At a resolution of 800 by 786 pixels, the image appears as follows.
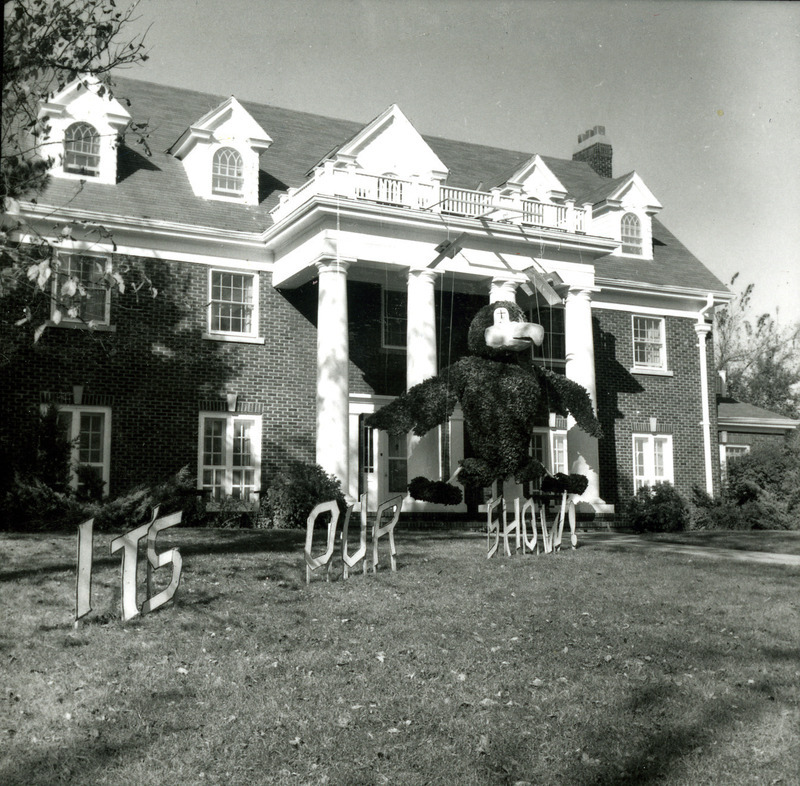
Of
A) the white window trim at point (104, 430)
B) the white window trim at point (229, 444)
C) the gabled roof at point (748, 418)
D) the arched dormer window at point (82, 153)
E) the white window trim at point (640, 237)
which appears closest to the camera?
the white window trim at point (104, 430)

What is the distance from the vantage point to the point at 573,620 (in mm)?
8695

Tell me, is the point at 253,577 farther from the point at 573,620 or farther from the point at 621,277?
the point at 621,277

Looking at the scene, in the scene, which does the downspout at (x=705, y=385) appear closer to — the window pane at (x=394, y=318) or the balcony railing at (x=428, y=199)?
the balcony railing at (x=428, y=199)

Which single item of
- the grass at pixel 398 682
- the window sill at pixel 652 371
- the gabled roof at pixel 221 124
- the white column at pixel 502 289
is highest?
the gabled roof at pixel 221 124

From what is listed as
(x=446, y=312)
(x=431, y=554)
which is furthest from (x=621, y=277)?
(x=431, y=554)

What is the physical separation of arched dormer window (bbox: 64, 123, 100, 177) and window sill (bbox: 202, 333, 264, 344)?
13.3 ft

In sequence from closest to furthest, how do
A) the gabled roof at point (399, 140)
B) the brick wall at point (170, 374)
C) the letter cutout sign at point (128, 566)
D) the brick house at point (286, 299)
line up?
A: 1. the letter cutout sign at point (128, 566)
2. the brick wall at point (170, 374)
3. the brick house at point (286, 299)
4. the gabled roof at point (399, 140)

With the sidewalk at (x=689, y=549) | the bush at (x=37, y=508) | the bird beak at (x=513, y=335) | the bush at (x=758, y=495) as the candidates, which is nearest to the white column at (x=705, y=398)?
the bush at (x=758, y=495)

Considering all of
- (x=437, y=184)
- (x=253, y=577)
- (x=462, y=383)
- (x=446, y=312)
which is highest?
(x=437, y=184)

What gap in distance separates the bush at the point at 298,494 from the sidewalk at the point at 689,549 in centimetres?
458

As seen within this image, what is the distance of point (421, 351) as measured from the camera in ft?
64.5

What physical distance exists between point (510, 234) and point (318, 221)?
13.4 feet

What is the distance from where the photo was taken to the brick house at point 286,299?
19156mm

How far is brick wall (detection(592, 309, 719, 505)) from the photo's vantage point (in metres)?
23.7
